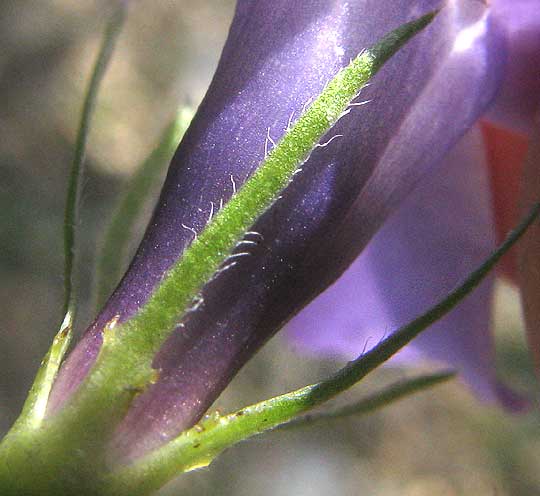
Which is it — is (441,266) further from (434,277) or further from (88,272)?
(88,272)

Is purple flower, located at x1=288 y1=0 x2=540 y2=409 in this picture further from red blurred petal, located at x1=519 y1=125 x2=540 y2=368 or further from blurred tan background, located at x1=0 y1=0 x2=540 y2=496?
blurred tan background, located at x1=0 y1=0 x2=540 y2=496

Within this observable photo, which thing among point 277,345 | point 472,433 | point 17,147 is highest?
point 17,147

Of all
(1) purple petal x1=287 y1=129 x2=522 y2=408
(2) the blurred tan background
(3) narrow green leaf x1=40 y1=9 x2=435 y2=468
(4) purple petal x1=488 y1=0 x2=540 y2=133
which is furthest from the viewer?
(2) the blurred tan background

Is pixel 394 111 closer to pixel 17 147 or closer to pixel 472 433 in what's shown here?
pixel 472 433

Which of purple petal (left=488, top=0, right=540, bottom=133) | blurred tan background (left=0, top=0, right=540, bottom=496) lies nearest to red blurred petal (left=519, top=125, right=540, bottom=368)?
purple petal (left=488, top=0, right=540, bottom=133)

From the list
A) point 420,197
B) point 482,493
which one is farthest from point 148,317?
point 482,493

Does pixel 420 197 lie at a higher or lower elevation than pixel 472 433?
lower

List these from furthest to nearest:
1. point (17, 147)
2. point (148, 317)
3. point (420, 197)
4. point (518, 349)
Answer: point (17, 147)
point (518, 349)
point (420, 197)
point (148, 317)

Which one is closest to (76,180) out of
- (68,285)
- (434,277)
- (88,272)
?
(68,285)
